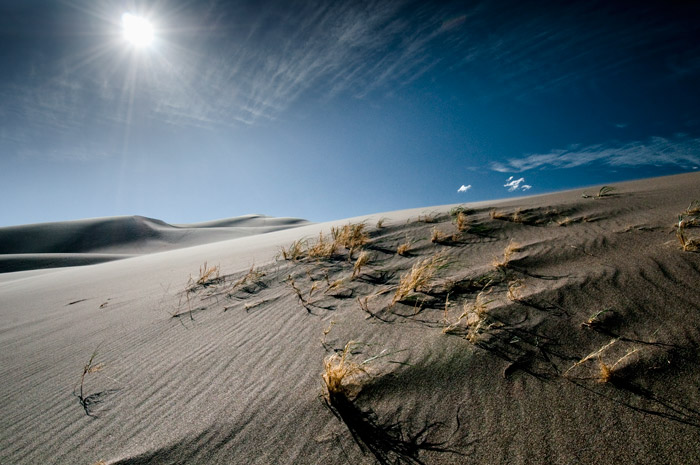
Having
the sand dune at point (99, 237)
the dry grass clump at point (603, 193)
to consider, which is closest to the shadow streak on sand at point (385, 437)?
the dry grass clump at point (603, 193)

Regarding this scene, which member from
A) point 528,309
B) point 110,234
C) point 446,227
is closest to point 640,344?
point 528,309

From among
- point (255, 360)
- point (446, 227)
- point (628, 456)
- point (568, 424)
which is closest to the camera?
point (628, 456)

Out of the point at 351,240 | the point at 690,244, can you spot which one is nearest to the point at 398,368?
the point at 351,240

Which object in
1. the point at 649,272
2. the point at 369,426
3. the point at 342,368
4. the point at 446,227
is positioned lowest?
the point at 369,426

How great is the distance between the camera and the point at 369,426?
3.65ft

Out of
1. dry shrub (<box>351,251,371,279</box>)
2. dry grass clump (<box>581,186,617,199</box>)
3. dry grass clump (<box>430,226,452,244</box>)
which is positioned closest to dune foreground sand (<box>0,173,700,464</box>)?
dry shrub (<box>351,251,371,279</box>)

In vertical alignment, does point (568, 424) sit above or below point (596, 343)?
below

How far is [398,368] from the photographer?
4.55 feet

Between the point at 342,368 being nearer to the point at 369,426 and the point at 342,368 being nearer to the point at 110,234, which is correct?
the point at 369,426

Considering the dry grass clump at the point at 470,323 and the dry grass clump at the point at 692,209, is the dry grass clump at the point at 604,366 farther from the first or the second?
the dry grass clump at the point at 692,209

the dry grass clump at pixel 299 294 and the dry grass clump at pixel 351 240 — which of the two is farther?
the dry grass clump at pixel 351 240

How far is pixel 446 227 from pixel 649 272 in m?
2.07

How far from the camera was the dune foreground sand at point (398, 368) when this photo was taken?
1.04 metres

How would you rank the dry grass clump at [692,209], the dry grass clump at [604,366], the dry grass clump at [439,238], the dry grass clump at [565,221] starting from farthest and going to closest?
the dry grass clump at [439,238]
the dry grass clump at [565,221]
the dry grass clump at [692,209]
the dry grass clump at [604,366]
